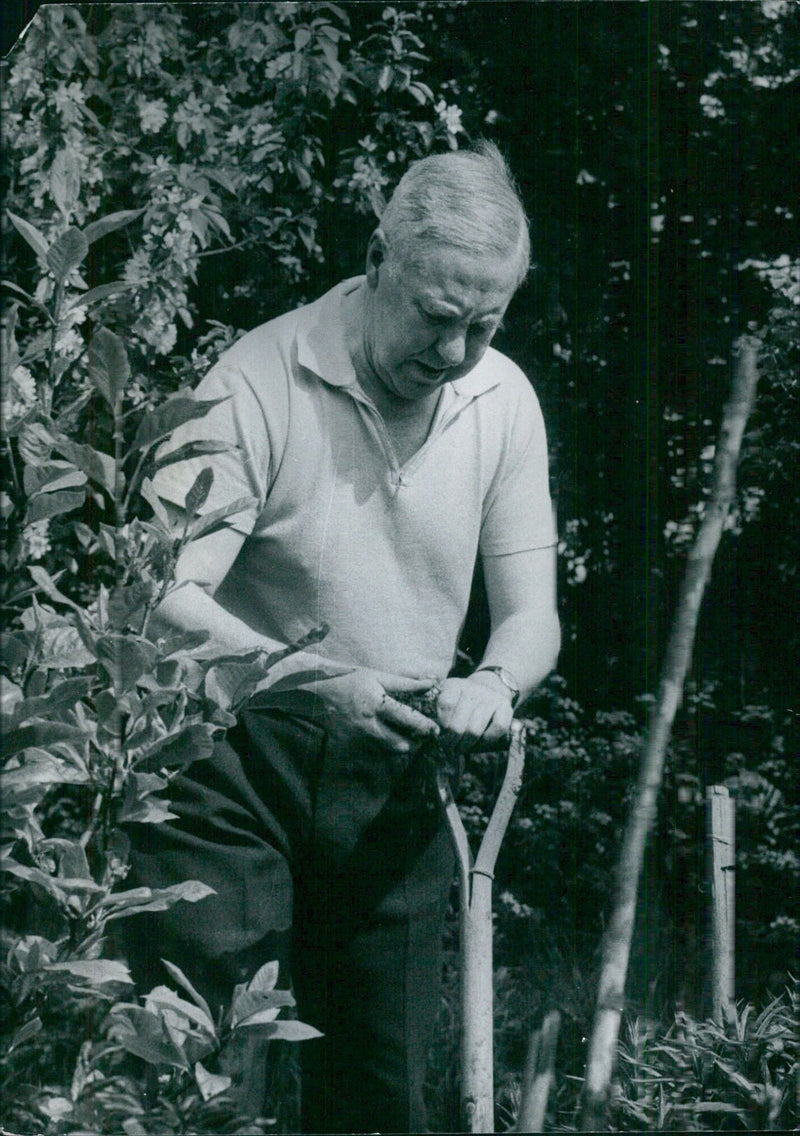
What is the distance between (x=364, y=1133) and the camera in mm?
2238

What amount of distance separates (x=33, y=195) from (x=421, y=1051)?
1674 millimetres

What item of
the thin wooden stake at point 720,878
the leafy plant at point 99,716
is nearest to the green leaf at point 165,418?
the leafy plant at point 99,716

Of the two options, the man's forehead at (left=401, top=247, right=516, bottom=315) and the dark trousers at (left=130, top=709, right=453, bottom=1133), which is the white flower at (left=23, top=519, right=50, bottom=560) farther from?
the man's forehead at (left=401, top=247, right=516, bottom=315)

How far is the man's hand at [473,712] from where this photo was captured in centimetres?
→ 224

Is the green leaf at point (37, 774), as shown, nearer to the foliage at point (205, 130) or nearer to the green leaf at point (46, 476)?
the green leaf at point (46, 476)

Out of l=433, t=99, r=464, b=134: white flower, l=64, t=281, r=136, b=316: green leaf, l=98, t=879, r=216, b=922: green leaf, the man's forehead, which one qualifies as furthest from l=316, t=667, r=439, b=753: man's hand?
l=433, t=99, r=464, b=134: white flower

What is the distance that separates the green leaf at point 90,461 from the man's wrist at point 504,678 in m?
0.80

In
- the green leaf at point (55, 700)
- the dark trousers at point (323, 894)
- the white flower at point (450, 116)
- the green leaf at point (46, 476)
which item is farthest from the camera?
the white flower at point (450, 116)

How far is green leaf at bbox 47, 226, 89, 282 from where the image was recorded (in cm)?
179

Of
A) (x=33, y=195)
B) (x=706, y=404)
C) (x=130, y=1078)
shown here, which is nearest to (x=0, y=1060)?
(x=130, y=1078)

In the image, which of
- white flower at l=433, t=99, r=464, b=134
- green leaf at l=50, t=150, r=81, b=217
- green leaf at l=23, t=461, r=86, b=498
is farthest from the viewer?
white flower at l=433, t=99, r=464, b=134

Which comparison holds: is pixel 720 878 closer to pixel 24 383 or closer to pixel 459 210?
pixel 459 210

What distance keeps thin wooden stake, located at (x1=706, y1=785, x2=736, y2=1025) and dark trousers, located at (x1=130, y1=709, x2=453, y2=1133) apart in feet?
1.70

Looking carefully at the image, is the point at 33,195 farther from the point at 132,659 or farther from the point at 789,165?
the point at 789,165
